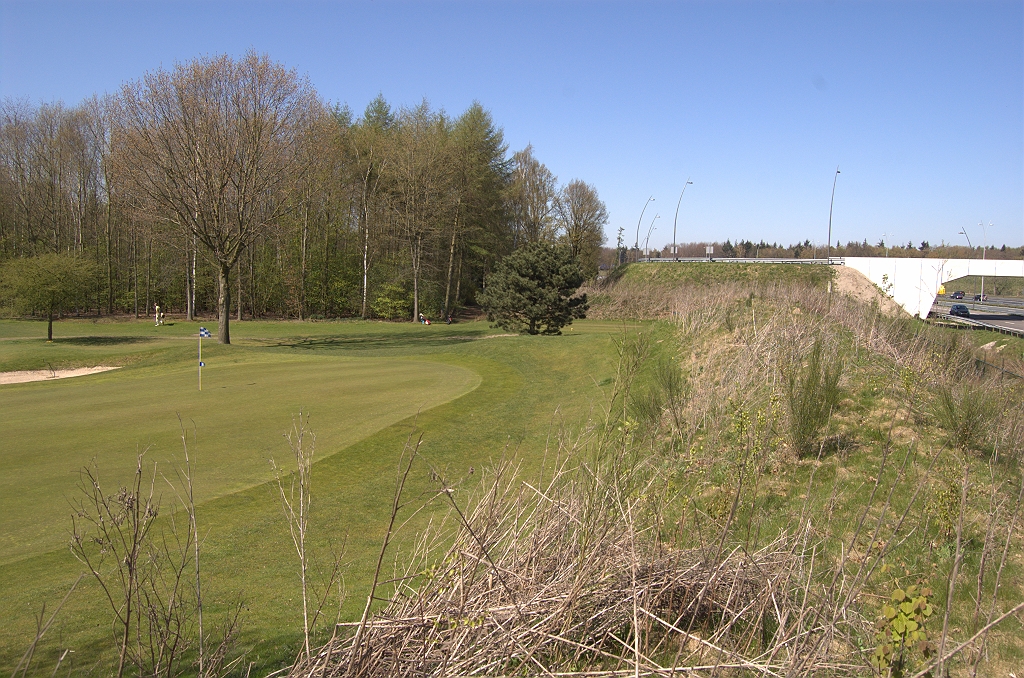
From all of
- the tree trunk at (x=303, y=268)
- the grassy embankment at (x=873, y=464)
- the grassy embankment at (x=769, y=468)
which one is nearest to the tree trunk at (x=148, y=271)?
the tree trunk at (x=303, y=268)

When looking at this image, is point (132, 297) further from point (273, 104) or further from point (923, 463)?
point (923, 463)

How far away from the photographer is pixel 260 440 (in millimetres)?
11195

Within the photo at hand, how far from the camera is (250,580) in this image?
6.79 metres

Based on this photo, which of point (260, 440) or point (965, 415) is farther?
point (260, 440)

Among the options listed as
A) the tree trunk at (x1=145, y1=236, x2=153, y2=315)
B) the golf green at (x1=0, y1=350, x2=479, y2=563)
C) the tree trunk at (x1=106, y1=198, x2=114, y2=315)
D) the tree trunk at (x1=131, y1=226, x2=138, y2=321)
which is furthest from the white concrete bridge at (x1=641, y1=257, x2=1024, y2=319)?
the tree trunk at (x1=106, y1=198, x2=114, y2=315)

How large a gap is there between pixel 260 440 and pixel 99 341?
76.2ft

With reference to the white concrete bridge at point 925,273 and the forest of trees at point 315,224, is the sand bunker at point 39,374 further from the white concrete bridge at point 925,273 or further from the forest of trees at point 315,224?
the white concrete bridge at point 925,273

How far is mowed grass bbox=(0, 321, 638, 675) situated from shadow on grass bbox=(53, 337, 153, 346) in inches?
166

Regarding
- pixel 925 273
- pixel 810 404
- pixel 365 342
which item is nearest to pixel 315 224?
pixel 365 342

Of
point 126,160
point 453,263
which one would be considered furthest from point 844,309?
point 453,263

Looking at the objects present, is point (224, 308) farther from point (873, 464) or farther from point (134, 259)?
point (873, 464)

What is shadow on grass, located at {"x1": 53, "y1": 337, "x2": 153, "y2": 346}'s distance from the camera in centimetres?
2895

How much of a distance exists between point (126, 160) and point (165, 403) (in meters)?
17.2

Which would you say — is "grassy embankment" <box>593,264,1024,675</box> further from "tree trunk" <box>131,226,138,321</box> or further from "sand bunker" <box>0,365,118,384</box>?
"tree trunk" <box>131,226,138,321</box>
